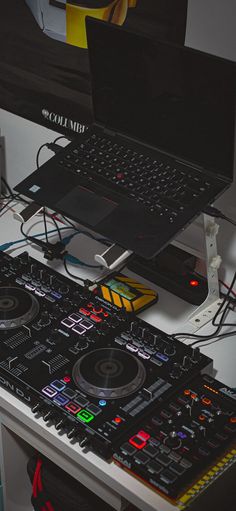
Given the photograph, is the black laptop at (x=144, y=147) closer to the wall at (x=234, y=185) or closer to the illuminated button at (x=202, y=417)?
the wall at (x=234, y=185)

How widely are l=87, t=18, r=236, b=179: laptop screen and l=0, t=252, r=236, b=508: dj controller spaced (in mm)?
370

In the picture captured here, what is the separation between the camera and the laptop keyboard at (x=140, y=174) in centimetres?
166

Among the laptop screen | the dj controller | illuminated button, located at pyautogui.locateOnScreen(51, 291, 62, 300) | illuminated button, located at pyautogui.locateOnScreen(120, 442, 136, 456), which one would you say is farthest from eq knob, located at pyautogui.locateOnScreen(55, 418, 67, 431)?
the laptop screen

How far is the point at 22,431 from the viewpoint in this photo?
1649 millimetres

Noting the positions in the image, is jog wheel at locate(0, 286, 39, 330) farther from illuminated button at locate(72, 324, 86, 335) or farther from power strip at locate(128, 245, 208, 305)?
power strip at locate(128, 245, 208, 305)

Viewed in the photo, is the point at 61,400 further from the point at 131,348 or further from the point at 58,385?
the point at 131,348

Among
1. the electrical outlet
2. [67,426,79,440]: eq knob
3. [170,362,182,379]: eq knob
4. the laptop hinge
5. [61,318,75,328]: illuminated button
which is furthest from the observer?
the electrical outlet

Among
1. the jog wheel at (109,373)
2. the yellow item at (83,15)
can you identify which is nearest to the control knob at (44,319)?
the jog wheel at (109,373)

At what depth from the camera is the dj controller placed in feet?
4.65

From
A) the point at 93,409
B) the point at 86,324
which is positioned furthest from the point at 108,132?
the point at 93,409

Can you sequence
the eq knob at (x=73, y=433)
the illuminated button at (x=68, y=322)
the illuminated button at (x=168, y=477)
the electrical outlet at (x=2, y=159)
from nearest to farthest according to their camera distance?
the illuminated button at (x=168, y=477)
the eq knob at (x=73, y=433)
the illuminated button at (x=68, y=322)
the electrical outlet at (x=2, y=159)

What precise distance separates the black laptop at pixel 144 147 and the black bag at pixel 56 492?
542mm

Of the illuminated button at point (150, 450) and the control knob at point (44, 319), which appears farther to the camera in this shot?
the control knob at point (44, 319)

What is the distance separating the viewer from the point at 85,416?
1.47 meters
